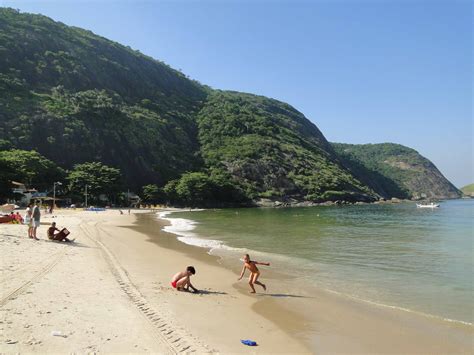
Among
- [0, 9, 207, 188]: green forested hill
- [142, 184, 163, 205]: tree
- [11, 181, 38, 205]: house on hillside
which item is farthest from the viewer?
[142, 184, 163, 205]: tree

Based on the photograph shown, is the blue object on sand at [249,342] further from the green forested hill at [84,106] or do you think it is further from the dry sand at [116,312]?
the green forested hill at [84,106]

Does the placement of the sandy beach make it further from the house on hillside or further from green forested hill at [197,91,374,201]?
green forested hill at [197,91,374,201]

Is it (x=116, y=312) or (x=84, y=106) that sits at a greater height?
(x=84, y=106)

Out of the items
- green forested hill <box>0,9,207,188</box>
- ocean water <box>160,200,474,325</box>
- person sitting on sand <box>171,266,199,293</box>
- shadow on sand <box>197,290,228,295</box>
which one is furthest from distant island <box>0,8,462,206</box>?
shadow on sand <box>197,290,228,295</box>

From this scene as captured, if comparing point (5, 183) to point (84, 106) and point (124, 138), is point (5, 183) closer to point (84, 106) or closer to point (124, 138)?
point (124, 138)

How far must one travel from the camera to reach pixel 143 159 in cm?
13038

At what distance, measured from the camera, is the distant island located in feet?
344

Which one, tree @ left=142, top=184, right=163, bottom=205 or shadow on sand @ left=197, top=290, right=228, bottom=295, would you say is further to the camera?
tree @ left=142, top=184, right=163, bottom=205

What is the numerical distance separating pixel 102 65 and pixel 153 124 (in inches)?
1875

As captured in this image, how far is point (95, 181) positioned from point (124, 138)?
37.0 meters

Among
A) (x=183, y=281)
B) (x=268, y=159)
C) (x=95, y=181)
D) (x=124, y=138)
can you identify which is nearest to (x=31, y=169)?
(x=95, y=181)

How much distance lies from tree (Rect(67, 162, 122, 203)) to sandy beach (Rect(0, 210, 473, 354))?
84860 millimetres

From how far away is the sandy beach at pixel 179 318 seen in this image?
7.78 metres

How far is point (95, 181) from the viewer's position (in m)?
96.7
